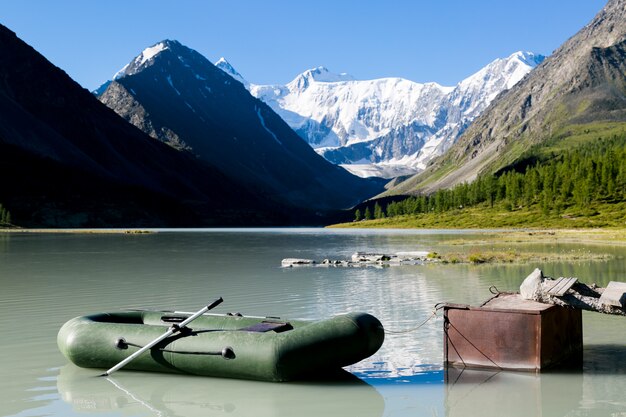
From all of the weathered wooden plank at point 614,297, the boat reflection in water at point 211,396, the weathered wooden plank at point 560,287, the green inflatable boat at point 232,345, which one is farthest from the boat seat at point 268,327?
the weathered wooden plank at point 614,297

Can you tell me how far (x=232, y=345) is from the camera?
2056 centimetres

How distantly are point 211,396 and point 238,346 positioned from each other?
5.39 ft

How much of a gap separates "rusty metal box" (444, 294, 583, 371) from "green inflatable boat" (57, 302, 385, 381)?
2685mm

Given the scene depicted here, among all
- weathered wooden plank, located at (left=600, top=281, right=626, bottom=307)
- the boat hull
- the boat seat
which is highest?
weathered wooden plank, located at (left=600, top=281, right=626, bottom=307)

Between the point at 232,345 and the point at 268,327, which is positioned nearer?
the point at 232,345

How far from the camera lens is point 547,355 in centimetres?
2123

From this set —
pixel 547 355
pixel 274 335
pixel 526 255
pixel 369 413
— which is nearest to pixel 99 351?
pixel 274 335

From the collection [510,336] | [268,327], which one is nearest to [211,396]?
[268,327]

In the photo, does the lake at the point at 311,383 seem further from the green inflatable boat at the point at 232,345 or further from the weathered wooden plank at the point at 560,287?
the weathered wooden plank at the point at 560,287

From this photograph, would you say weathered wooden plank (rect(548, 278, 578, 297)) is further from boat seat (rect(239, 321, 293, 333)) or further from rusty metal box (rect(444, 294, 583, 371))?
boat seat (rect(239, 321, 293, 333))

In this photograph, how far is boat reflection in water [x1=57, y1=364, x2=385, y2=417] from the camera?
18.4 meters

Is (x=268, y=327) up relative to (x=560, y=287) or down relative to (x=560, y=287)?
down

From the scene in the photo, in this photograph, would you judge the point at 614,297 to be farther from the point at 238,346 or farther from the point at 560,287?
the point at 238,346

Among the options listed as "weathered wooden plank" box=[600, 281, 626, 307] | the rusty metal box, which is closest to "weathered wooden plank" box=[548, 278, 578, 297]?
the rusty metal box
